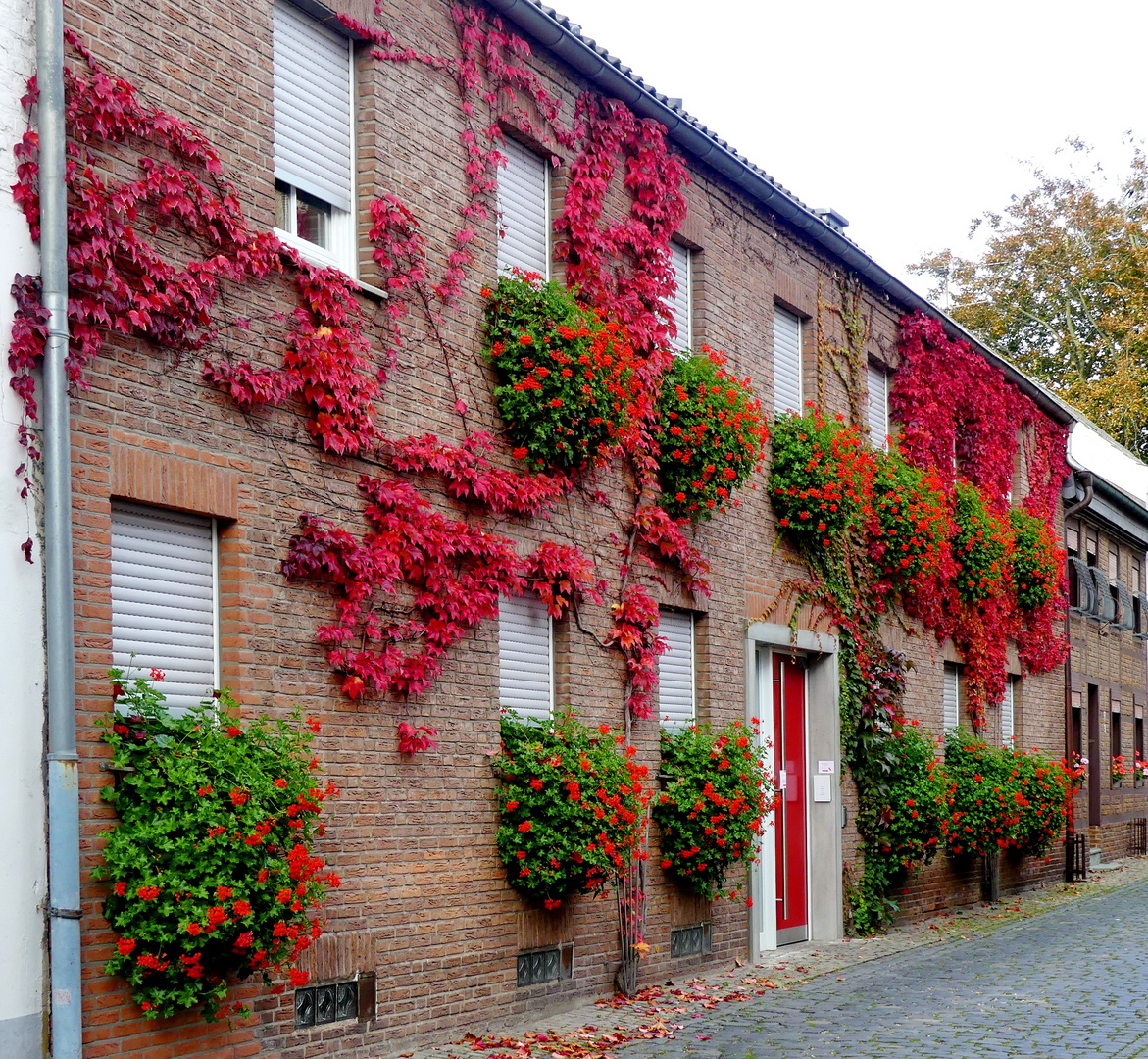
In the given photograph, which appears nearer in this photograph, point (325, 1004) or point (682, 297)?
point (325, 1004)

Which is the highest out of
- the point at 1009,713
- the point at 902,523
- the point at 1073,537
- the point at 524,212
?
the point at 524,212

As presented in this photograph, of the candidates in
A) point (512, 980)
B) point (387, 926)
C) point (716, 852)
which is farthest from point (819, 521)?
point (387, 926)

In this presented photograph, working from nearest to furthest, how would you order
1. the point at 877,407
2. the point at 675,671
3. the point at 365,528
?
the point at 365,528, the point at 675,671, the point at 877,407

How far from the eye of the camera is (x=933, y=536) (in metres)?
16.8

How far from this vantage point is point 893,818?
15.9 metres

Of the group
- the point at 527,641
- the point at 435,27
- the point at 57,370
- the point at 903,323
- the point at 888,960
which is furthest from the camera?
the point at 903,323

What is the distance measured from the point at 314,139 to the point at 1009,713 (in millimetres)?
15507

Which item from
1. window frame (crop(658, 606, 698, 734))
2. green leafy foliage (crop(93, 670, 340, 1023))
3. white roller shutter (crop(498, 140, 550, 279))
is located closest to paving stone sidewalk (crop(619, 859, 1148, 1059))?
window frame (crop(658, 606, 698, 734))

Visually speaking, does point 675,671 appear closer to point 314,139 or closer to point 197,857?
point 314,139

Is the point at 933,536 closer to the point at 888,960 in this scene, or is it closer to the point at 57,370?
the point at 888,960

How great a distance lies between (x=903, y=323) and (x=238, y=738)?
40.7 ft

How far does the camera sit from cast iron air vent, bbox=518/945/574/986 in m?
10.1

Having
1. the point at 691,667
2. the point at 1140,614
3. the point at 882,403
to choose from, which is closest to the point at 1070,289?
the point at 1140,614

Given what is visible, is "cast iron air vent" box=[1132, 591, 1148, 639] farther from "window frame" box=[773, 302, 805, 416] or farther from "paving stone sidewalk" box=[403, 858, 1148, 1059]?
"window frame" box=[773, 302, 805, 416]
